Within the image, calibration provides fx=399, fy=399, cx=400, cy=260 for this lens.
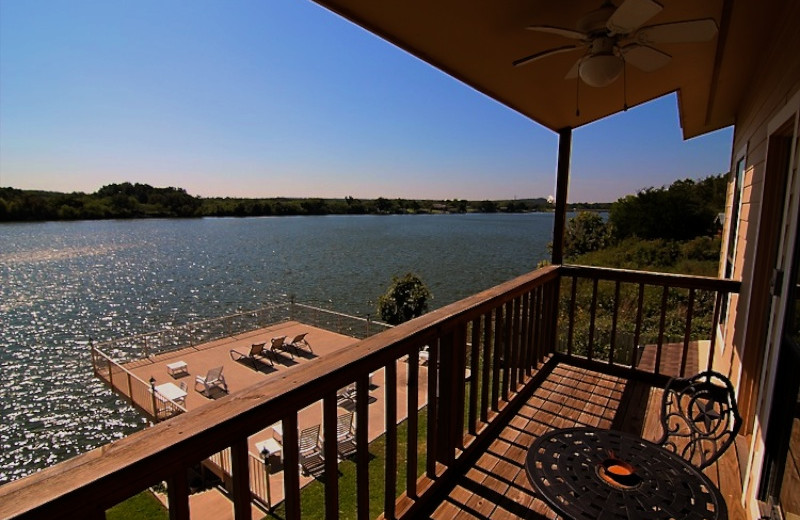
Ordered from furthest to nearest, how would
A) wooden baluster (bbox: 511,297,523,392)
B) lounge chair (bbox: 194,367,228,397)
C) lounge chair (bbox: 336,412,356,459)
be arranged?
lounge chair (bbox: 194,367,228,397), lounge chair (bbox: 336,412,356,459), wooden baluster (bbox: 511,297,523,392)

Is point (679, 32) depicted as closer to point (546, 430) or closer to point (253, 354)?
point (546, 430)

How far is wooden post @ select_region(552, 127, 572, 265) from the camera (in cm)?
351

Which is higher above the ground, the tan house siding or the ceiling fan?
the ceiling fan

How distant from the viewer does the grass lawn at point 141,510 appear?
246 inches

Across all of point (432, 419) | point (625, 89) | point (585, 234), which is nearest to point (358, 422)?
point (432, 419)

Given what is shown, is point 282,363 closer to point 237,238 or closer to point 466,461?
point 466,461

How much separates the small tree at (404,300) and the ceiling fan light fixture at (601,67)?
12918 mm

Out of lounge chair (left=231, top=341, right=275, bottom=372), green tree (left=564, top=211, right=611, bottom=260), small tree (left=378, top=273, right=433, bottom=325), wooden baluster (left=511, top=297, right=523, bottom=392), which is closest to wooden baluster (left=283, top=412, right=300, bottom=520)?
wooden baluster (left=511, top=297, right=523, bottom=392)

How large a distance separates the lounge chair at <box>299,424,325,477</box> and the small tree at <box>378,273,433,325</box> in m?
7.71

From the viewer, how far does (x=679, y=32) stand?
2295 millimetres

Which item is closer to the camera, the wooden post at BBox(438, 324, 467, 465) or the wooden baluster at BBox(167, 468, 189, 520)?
the wooden baluster at BBox(167, 468, 189, 520)

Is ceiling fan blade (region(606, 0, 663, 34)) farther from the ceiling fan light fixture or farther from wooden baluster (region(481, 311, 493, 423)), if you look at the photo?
wooden baluster (region(481, 311, 493, 423))

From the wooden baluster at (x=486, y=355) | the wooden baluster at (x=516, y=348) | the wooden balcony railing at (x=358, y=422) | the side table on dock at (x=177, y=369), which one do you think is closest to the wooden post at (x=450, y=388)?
the wooden balcony railing at (x=358, y=422)

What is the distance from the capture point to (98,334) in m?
17.7
